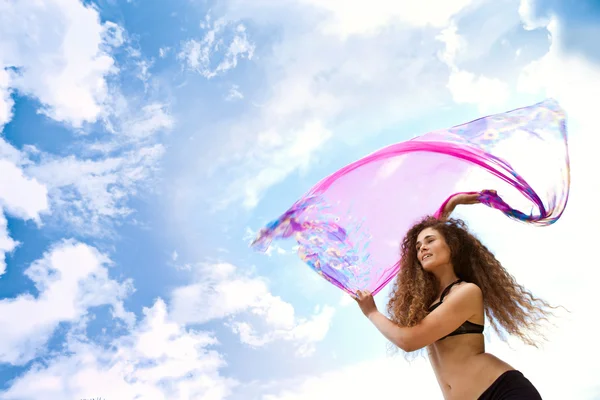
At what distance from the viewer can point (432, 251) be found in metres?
3.80

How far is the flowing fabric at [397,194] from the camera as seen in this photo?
13.8 ft

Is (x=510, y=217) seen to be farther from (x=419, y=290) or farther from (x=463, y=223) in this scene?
(x=419, y=290)

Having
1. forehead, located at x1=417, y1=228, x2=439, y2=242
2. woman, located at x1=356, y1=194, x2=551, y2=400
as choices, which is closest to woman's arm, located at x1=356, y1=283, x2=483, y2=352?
woman, located at x1=356, y1=194, x2=551, y2=400

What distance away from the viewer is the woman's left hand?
11.6ft

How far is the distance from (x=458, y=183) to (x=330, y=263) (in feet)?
4.27

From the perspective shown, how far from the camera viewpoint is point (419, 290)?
3785mm

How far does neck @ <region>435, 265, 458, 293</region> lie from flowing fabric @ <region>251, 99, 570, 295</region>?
0.51 m

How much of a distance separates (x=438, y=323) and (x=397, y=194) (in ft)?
4.91

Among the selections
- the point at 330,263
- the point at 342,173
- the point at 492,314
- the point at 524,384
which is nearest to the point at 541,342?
the point at 492,314

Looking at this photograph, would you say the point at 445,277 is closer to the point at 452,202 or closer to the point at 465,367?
the point at 465,367

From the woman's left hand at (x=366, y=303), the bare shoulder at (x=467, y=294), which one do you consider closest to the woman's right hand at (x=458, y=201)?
the bare shoulder at (x=467, y=294)

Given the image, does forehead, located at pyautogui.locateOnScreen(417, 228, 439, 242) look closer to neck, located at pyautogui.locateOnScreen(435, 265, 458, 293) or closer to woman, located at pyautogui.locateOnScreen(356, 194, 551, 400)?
woman, located at pyautogui.locateOnScreen(356, 194, 551, 400)

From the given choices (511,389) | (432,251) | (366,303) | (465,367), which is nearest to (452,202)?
(432,251)

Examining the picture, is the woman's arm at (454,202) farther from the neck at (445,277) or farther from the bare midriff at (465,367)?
the bare midriff at (465,367)
